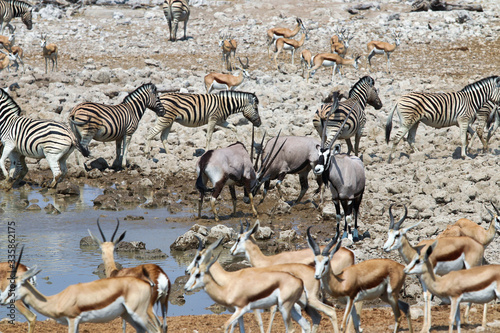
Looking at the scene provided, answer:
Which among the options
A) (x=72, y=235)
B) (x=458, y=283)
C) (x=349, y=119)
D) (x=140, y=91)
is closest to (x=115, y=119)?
(x=140, y=91)

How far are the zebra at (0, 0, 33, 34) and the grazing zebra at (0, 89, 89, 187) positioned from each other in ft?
45.2

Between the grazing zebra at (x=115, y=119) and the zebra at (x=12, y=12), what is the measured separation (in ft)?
43.2

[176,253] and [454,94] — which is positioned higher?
[454,94]

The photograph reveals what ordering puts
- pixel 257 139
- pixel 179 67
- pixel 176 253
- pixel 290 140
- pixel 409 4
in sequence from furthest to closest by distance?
pixel 409 4 → pixel 179 67 → pixel 257 139 → pixel 290 140 → pixel 176 253

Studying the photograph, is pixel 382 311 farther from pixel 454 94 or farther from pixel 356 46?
pixel 356 46

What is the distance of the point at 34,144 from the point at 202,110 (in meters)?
4.09

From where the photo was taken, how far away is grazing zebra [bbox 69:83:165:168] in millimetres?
13602

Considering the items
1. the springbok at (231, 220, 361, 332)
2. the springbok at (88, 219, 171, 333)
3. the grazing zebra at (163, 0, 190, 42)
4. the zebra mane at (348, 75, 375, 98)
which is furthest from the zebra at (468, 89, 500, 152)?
the grazing zebra at (163, 0, 190, 42)

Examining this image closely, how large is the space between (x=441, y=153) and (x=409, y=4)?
62.2ft

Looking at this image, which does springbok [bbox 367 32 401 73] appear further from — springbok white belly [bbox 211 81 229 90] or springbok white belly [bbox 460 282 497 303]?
springbok white belly [bbox 460 282 497 303]

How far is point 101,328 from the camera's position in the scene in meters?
6.85

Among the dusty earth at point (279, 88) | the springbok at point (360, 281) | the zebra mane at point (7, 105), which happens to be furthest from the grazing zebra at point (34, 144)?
the springbok at point (360, 281)

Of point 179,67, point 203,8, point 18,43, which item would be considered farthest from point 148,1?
point 179,67

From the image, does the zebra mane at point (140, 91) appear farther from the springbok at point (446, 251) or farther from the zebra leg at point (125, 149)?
the springbok at point (446, 251)
